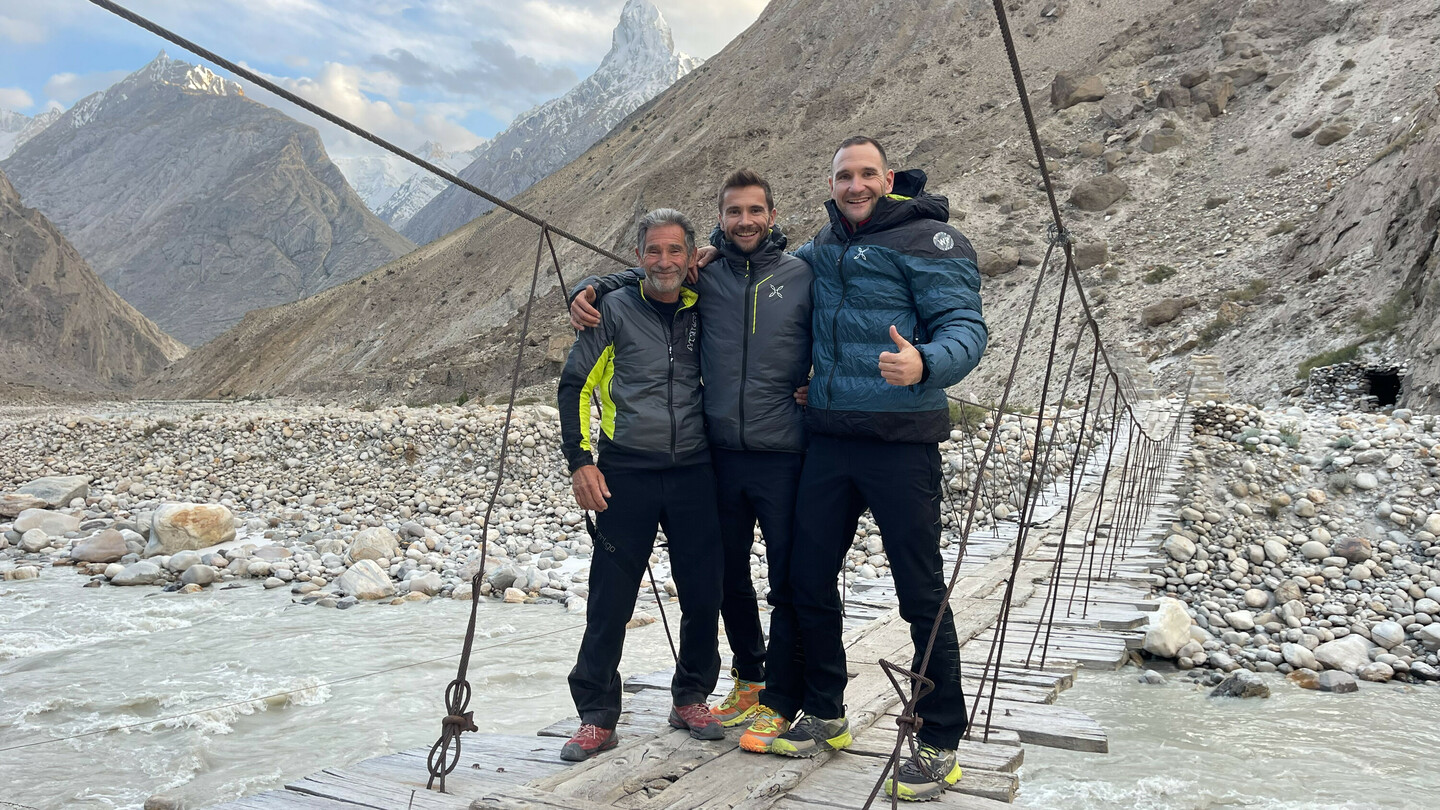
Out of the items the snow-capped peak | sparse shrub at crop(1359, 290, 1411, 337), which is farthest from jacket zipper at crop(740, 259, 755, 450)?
the snow-capped peak

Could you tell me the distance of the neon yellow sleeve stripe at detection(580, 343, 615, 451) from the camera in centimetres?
253

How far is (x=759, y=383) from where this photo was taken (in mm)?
2480

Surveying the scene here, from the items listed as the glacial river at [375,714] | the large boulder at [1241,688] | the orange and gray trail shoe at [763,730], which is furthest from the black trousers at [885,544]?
the large boulder at [1241,688]

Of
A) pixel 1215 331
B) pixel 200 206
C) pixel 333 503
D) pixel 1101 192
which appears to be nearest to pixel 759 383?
pixel 333 503

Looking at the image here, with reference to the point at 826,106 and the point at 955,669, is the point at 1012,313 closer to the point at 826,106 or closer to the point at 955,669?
the point at 826,106

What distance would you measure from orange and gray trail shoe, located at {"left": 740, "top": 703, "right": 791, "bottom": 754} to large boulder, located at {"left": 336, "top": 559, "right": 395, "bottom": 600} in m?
5.22

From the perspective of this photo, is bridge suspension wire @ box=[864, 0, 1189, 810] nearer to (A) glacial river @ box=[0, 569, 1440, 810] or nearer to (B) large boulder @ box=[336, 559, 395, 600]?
(A) glacial river @ box=[0, 569, 1440, 810]

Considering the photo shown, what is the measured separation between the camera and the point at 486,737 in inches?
105

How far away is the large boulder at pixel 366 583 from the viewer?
704 centimetres

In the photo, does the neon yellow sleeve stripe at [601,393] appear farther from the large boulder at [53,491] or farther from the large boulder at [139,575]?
the large boulder at [53,491]

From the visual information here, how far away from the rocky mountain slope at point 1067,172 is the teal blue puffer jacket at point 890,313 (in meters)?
10.2

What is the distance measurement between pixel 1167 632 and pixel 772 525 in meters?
3.79

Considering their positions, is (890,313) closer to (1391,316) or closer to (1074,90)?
(1391,316)

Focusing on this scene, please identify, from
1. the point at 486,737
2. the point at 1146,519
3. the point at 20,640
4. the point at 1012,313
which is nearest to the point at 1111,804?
the point at 486,737
